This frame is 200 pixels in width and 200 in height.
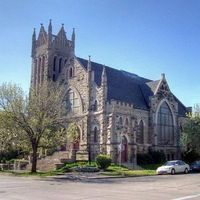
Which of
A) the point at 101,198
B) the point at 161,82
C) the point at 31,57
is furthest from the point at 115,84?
the point at 101,198

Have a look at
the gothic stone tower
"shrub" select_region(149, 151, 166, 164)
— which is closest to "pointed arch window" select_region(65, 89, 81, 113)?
the gothic stone tower

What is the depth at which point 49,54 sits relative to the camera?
5578 cm

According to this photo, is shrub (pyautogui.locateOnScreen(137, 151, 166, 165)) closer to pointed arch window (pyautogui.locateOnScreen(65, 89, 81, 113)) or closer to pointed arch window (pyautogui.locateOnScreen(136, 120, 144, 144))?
pointed arch window (pyautogui.locateOnScreen(136, 120, 144, 144))

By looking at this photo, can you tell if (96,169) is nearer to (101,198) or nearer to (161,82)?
(101,198)

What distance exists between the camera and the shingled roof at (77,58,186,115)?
49.8 metres

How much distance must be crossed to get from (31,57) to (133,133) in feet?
76.7

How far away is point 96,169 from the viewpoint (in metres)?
34.9

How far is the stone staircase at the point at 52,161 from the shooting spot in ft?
131

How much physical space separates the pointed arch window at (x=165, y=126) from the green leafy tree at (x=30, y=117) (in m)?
20.6

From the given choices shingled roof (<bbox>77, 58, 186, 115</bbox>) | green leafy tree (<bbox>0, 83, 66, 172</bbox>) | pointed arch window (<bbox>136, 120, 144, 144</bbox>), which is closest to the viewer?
green leafy tree (<bbox>0, 83, 66, 172</bbox>)

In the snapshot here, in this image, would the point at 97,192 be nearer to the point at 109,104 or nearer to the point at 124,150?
the point at 124,150

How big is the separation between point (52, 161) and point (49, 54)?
19978 millimetres

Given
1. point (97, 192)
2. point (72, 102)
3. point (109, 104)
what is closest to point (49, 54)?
point (72, 102)

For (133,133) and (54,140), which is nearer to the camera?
(54,140)
